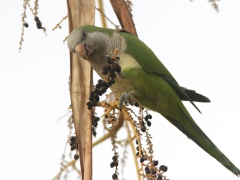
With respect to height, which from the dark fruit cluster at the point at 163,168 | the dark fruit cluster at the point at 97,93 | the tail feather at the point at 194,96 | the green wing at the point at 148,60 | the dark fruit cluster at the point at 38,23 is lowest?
the dark fruit cluster at the point at 163,168

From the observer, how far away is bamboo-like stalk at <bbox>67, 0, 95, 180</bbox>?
2.11m

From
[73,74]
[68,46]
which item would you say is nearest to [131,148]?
[73,74]

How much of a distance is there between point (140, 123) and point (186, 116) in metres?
1.31

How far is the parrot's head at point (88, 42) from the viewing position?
2921 mm

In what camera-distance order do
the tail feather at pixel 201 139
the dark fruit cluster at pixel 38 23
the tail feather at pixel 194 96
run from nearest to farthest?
the dark fruit cluster at pixel 38 23
the tail feather at pixel 201 139
the tail feather at pixel 194 96

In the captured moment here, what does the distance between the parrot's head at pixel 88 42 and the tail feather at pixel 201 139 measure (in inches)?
35.4

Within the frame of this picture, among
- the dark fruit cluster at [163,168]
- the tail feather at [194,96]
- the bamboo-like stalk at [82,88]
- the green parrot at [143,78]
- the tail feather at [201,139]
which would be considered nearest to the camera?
the dark fruit cluster at [163,168]

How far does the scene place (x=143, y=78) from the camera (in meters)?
3.15

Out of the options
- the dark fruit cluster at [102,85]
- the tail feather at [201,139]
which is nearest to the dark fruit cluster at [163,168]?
the dark fruit cluster at [102,85]

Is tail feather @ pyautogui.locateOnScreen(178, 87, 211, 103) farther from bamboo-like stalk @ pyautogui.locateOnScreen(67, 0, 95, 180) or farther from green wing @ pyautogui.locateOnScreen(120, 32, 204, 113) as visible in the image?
bamboo-like stalk @ pyautogui.locateOnScreen(67, 0, 95, 180)

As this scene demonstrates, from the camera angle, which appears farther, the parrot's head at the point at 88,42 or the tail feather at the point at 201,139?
the tail feather at the point at 201,139

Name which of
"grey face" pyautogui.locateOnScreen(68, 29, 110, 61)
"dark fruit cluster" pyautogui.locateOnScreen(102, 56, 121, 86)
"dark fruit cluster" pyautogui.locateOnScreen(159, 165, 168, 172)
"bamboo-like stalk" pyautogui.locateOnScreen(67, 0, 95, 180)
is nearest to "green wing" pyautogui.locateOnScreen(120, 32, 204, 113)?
"grey face" pyautogui.locateOnScreen(68, 29, 110, 61)

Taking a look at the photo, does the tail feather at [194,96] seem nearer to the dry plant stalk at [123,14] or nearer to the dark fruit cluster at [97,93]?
the dry plant stalk at [123,14]

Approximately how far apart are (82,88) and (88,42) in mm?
865
